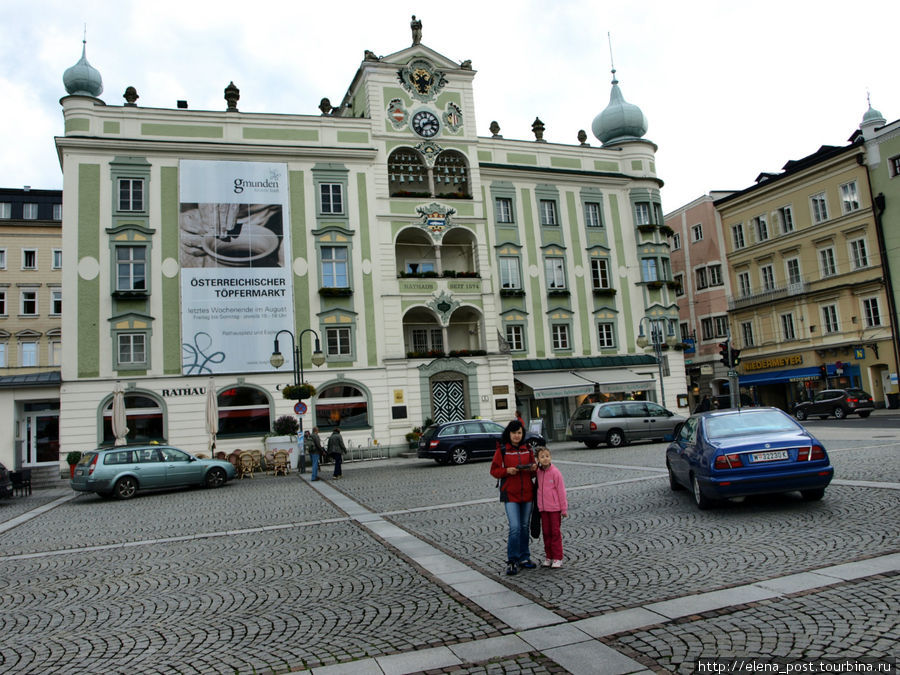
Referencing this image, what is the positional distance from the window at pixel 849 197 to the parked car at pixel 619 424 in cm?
2409

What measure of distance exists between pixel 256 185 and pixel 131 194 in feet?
18.1

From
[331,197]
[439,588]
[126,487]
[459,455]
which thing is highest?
[331,197]

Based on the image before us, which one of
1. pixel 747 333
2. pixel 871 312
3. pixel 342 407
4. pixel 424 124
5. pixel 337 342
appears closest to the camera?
pixel 342 407

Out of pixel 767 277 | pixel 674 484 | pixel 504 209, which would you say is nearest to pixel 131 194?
pixel 504 209

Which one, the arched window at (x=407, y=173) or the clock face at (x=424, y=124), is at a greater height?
the clock face at (x=424, y=124)

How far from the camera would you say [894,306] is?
40281 mm

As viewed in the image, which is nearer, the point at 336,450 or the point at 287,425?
the point at 336,450

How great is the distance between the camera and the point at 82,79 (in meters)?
32.0

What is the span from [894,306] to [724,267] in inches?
539

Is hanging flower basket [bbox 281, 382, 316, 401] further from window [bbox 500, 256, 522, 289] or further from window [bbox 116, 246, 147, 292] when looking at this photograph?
window [bbox 500, 256, 522, 289]

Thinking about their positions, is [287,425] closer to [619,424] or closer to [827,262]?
[619,424]

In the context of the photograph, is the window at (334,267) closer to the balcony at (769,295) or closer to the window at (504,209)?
the window at (504,209)

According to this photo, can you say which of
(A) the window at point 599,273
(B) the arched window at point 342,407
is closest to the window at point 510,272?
(A) the window at point 599,273

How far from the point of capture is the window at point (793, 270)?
153 feet
